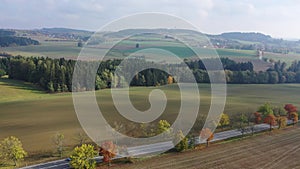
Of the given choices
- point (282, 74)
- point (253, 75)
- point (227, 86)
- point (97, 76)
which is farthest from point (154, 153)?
point (282, 74)

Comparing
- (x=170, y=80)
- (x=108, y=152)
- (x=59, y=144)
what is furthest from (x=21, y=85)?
(x=108, y=152)

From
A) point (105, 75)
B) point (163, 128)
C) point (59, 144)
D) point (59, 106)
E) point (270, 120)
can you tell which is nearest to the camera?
point (59, 144)

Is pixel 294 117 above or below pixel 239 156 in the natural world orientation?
above

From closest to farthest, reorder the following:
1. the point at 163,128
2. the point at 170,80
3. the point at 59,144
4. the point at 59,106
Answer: the point at 59,144 → the point at 163,128 → the point at 59,106 → the point at 170,80

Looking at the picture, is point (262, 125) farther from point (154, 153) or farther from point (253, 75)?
point (253, 75)

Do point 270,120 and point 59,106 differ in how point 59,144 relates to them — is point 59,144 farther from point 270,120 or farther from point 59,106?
point 270,120

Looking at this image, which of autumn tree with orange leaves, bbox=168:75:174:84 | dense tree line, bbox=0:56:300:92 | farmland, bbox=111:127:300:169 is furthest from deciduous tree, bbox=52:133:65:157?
autumn tree with orange leaves, bbox=168:75:174:84

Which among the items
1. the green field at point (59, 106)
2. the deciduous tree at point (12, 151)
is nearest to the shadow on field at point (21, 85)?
the green field at point (59, 106)
